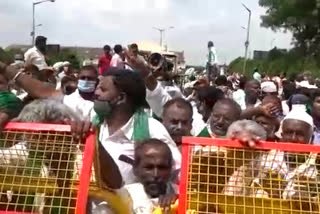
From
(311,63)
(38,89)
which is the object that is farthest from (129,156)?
(311,63)

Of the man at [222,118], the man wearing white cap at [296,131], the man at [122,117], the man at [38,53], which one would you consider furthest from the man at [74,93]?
the man at [38,53]

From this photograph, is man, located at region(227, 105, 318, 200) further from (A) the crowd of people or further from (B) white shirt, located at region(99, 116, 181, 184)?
(B) white shirt, located at region(99, 116, 181, 184)

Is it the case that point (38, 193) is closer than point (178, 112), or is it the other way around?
point (38, 193)

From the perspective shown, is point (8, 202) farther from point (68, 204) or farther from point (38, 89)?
point (38, 89)

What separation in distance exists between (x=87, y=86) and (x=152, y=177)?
3.18 metres

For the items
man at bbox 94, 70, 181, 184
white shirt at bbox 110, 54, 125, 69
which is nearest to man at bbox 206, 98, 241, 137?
white shirt at bbox 110, 54, 125, 69

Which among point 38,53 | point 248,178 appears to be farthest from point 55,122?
point 38,53

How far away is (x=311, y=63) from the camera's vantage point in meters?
58.3

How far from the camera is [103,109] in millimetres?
4797

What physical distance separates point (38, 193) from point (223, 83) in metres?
11.6

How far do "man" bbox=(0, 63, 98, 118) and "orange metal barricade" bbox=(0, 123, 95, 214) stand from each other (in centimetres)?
Answer: 74

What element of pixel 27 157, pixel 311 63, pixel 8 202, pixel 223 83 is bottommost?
pixel 8 202

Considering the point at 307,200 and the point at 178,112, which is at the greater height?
the point at 178,112

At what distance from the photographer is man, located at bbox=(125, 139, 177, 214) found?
4.03 metres
